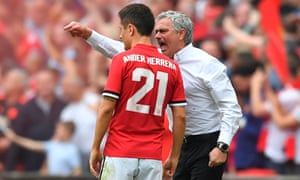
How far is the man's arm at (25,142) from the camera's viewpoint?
15742 mm

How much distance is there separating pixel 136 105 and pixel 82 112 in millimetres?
7527

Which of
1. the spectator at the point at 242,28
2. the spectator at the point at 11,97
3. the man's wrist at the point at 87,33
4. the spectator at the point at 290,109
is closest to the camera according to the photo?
the man's wrist at the point at 87,33

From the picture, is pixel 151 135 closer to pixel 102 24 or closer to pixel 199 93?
pixel 199 93

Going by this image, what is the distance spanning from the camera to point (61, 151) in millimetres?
15242

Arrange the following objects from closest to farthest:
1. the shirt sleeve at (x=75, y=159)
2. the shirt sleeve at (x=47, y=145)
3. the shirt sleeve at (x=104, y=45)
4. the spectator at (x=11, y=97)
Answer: the shirt sleeve at (x=104, y=45)
the shirt sleeve at (x=75, y=159)
the shirt sleeve at (x=47, y=145)
the spectator at (x=11, y=97)

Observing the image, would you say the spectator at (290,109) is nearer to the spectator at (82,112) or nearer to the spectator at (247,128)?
the spectator at (247,128)

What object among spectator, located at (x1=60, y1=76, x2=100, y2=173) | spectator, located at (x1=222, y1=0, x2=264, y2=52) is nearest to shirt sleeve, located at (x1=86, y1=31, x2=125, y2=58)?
spectator, located at (x1=222, y1=0, x2=264, y2=52)

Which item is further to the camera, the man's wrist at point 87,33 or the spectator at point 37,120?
the spectator at point 37,120

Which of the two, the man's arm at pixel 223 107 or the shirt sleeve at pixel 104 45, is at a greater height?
the shirt sleeve at pixel 104 45

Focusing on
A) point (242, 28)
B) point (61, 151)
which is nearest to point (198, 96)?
point (242, 28)

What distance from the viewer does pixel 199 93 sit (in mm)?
8531

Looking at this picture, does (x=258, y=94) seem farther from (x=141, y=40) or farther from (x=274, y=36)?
(x=141, y=40)

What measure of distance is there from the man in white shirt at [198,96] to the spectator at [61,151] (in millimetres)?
6466

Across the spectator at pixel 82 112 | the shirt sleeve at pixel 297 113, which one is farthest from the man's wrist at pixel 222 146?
the spectator at pixel 82 112
